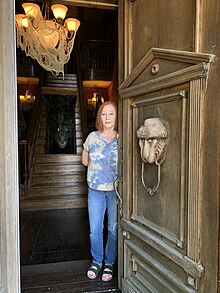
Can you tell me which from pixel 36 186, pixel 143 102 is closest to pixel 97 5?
pixel 143 102

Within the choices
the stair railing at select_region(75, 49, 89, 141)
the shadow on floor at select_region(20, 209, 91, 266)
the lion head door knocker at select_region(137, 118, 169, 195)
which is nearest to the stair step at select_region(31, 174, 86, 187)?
the shadow on floor at select_region(20, 209, 91, 266)

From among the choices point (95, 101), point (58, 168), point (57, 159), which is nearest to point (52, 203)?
point (58, 168)

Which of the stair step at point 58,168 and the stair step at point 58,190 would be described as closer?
the stair step at point 58,190

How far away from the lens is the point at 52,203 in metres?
5.04

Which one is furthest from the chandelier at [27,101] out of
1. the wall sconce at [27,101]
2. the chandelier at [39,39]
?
the chandelier at [39,39]

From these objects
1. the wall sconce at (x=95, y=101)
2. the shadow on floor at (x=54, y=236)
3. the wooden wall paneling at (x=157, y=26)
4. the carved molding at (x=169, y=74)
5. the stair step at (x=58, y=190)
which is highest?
the wall sconce at (x=95, y=101)

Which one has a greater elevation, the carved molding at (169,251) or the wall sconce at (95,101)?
the wall sconce at (95,101)

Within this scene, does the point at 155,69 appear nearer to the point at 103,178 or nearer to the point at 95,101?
the point at 103,178

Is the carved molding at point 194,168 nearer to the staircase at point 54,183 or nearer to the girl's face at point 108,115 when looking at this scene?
the girl's face at point 108,115

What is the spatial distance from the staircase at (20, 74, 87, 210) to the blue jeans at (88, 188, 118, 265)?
2.98m

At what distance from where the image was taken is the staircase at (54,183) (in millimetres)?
5047

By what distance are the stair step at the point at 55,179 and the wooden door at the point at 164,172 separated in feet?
12.9

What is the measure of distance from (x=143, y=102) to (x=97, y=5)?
83 cm

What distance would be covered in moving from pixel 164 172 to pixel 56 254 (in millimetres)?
1920
